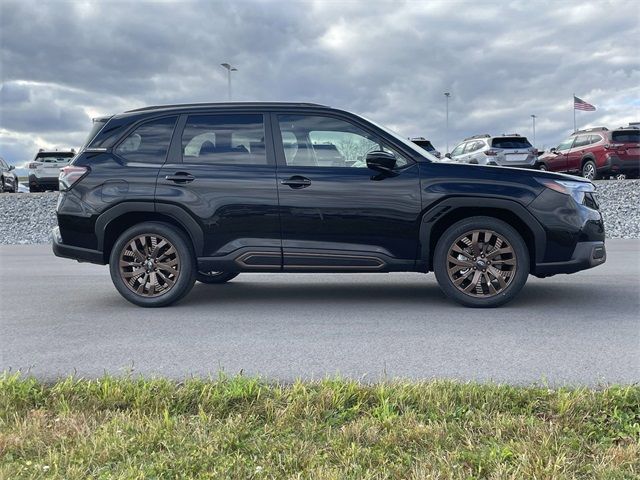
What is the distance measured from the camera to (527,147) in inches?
904

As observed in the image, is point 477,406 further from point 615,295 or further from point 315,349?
point 615,295

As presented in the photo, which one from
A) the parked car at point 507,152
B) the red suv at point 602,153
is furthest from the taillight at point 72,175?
the red suv at point 602,153

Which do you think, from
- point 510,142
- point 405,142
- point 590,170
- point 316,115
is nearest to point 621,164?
point 590,170

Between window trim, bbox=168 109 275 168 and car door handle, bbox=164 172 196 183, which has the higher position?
window trim, bbox=168 109 275 168

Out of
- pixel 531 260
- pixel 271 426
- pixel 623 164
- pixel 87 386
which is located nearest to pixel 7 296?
pixel 87 386

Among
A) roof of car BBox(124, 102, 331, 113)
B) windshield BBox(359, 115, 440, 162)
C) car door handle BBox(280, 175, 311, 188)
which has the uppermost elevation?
roof of car BBox(124, 102, 331, 113)

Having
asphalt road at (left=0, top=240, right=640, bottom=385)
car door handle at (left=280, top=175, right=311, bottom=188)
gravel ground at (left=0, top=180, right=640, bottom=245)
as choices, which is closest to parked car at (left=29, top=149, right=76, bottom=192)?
gravel ground at (left=0, top=180, right=640, bottom=245)

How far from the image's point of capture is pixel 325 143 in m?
6.20

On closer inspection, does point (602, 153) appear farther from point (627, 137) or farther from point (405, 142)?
point (405, 142)

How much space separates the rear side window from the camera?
2295 cm

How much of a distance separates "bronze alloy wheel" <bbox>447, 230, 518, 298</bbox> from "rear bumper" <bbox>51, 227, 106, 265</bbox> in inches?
136

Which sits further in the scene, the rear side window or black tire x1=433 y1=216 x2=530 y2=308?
the rear side window

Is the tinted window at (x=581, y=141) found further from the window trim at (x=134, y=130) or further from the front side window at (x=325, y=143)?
the window trim at (x=134, y=130)

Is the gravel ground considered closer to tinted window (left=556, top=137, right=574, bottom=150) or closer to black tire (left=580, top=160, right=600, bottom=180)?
black tire (left=580, top=160, right=600, bottom=180)
